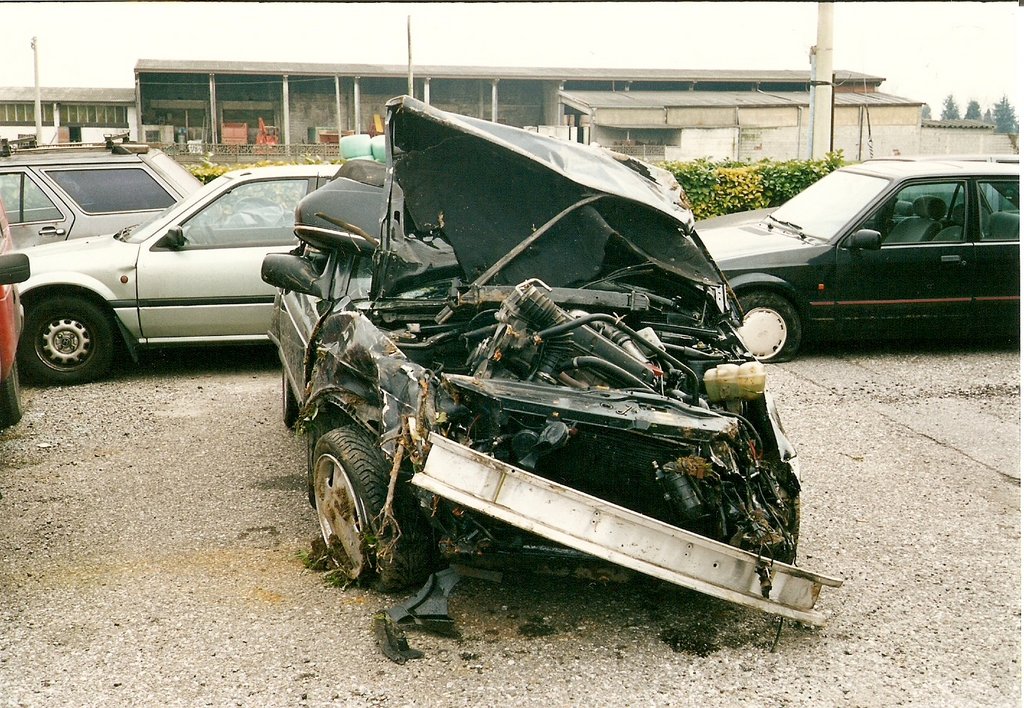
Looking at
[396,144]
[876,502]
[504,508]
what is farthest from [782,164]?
[504,508]

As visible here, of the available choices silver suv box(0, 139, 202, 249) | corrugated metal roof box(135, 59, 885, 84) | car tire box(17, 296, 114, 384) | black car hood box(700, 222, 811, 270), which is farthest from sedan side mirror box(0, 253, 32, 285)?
corrugated metal roof box(135, 59, 885, 84)

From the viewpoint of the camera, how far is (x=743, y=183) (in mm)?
14008

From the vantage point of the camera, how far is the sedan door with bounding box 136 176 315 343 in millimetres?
8008

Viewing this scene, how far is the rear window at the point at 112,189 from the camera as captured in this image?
9.84 m

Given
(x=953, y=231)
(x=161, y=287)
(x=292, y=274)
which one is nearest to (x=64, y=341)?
(x=161, y=287)

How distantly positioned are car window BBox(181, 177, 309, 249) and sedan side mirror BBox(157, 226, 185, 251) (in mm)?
77

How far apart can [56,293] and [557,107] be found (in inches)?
602

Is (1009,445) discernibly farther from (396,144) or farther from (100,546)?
(100,546)

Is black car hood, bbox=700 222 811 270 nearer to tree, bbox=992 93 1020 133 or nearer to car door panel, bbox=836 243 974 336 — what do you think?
car door panel, bbox=836 243 974 336

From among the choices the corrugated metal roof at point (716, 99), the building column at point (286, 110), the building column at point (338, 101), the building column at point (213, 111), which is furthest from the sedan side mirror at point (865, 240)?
the building column at point (213, 111)

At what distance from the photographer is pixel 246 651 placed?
151 inches

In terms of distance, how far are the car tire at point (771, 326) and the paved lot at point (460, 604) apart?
1.81 m

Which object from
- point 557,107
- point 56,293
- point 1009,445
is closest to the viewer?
point 1009,445

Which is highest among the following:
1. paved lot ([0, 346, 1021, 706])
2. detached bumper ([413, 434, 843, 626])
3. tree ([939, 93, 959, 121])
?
tree ([939, 93, 959, 121])
